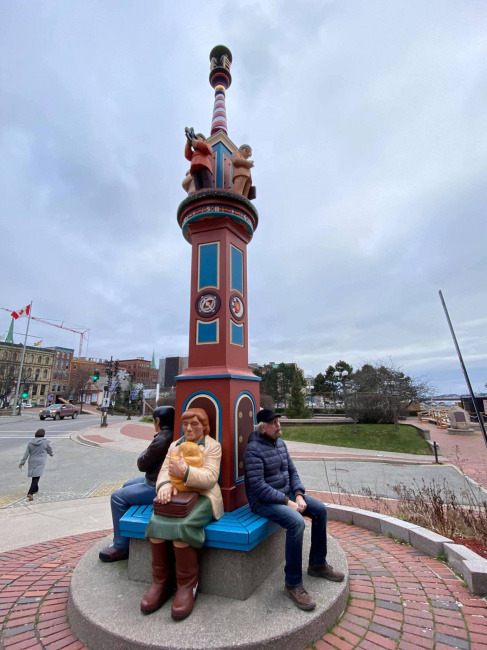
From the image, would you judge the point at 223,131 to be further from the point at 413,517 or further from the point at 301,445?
the point at 301,445

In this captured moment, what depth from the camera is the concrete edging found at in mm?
2920

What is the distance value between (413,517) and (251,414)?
9.38 feet

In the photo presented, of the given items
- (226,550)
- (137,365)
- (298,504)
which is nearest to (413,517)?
(298,504)

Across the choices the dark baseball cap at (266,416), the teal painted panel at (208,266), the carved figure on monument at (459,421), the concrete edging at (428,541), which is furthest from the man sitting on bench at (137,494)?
the carved figure on monument at (459,421)

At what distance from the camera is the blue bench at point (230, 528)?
277 cm

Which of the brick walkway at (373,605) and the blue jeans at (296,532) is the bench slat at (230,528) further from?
the brick walkway at (373,605)

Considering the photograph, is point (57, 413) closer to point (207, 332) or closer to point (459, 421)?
point (459, 421)

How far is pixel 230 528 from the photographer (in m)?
2.86

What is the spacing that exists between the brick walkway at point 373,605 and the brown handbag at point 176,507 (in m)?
0.98

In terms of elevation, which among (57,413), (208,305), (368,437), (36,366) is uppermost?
(36,366)

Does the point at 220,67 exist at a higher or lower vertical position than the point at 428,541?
higher

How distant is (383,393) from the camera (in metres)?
22.3

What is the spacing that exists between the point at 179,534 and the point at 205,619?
584 mm

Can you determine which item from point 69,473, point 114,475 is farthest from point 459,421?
point 69,473
